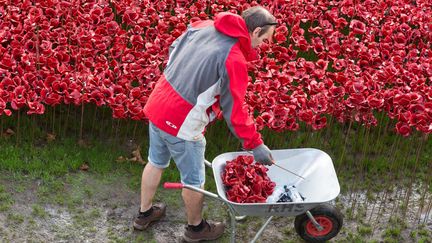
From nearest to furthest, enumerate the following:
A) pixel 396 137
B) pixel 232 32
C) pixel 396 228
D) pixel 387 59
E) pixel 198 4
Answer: pixel 232 32 → pixel 396 228 → pixel 396 137 → pixel 387 59 → pixel 198 4

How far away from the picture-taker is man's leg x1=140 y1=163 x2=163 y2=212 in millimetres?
5809

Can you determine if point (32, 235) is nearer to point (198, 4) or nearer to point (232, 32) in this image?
point (232, 32)

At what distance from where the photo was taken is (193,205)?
18.9ft

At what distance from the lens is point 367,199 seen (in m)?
6.73

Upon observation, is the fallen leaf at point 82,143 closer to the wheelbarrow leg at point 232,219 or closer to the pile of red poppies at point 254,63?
the pile of red poppies at point 254,63

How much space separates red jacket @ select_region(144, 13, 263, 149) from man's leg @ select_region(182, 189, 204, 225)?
1.75ft

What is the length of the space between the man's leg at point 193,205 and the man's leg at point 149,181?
0.85ft

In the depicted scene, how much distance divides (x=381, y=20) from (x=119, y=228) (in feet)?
13.1

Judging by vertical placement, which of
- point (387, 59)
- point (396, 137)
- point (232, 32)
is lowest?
point (396, 137)

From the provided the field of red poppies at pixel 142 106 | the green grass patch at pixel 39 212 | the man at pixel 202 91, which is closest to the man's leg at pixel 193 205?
the man at pixel 202 91

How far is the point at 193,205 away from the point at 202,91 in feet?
3.41

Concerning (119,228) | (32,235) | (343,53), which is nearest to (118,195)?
(119,228)

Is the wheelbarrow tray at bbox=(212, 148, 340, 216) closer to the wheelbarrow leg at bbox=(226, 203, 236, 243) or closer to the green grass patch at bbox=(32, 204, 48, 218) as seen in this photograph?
the wheelbarrow leg at bbox=(226, 203, 236, 243)

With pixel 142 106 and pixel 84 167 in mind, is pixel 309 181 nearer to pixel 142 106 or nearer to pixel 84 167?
pixel 142 106
